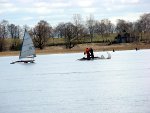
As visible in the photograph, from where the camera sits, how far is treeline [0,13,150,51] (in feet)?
472

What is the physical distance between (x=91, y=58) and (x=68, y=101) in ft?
143

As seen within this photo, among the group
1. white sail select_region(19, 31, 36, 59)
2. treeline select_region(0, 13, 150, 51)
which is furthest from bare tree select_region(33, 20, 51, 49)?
white sail select_region(19, 31, 36, 59)

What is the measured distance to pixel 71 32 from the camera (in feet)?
499

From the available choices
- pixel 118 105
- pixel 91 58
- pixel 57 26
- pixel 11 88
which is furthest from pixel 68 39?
pixel 118 105

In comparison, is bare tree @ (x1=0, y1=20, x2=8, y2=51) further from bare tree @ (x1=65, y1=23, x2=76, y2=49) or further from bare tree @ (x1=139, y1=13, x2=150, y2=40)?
bare tree @ (x1=139, y1=13, x2=150, y2=40)

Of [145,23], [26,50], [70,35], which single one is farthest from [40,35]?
[26,50]

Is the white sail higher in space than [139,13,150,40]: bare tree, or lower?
lower

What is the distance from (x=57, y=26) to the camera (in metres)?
192

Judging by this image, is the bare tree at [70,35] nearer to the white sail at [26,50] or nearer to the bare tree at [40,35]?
the bare tree at [40,35]

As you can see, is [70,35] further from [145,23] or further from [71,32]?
[145,23]

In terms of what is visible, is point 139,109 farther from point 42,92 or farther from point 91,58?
point 91,58

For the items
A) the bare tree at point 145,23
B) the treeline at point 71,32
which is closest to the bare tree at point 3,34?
the treeline at point 71,32

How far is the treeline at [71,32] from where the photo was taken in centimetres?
14375

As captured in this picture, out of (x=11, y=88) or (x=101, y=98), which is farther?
(x=11, y=88)
